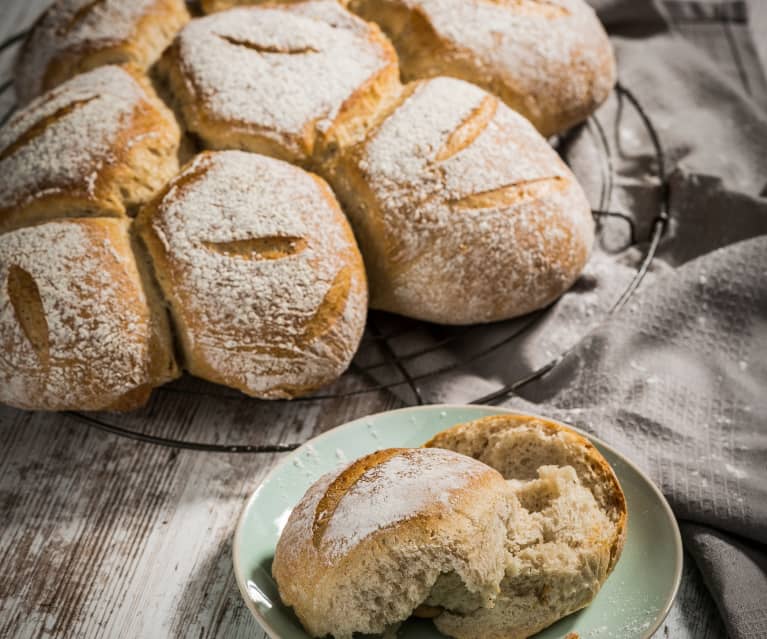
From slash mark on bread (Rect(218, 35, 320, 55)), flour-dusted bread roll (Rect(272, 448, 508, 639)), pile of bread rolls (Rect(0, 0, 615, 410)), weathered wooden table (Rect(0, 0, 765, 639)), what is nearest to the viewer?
flour-dusted bread roll (Rect(272, 448, 508, 639))

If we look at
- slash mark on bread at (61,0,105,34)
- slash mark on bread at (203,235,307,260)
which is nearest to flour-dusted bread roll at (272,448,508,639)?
slash mark on bread at (203,235,307,260)

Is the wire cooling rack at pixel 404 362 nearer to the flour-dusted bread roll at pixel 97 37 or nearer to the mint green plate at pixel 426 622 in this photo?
the mint green plate at pixel 426 622

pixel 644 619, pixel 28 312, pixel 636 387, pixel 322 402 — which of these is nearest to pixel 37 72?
pixel 28 312

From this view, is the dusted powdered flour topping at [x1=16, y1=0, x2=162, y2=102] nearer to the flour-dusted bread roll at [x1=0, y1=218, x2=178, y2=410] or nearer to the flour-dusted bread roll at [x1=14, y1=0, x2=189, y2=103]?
the flour-dusted bread roll at [x1=14, y1=0, x2=189, y2=103]

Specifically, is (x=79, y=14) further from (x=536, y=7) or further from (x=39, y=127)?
(x=536, y=7)

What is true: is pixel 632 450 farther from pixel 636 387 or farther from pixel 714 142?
pixel 714 142

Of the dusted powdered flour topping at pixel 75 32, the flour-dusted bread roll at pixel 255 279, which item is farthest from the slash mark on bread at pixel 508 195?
the dusted powdered flour topping at pixel 75 32
